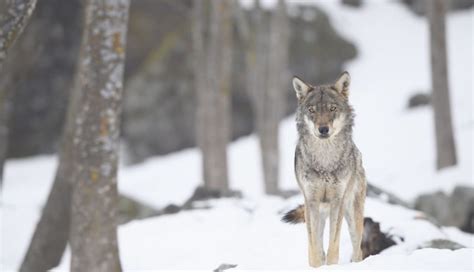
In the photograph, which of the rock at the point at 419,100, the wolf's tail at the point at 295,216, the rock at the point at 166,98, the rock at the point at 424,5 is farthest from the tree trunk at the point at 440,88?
the rock at the point at 424,5

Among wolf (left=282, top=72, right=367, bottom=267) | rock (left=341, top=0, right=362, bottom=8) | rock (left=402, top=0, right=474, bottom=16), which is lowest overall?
wolf (left=282, top=72, right=367, bottom=267)

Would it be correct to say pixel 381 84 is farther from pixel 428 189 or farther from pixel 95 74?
pixel 95 74

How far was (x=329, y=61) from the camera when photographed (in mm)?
29875

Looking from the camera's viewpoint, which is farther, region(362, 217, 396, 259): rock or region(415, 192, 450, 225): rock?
region(415, 192, 450, 225): rock

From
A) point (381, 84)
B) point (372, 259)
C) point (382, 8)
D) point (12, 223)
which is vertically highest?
point (382, 8)

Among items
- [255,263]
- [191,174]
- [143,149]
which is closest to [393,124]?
[191,174]

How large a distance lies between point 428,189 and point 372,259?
1047 centimetres

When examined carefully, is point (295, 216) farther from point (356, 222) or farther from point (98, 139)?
point (98, 139)

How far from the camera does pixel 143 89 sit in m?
26.3

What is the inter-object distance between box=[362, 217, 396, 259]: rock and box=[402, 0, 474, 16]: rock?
86.8ft

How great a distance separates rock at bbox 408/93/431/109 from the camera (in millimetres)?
25203

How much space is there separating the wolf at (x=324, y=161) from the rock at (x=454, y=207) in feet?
26.2

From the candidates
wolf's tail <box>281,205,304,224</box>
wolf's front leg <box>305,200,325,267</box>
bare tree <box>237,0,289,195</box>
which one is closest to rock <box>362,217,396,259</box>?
wolf's tail <box>281,205,304,224</box>

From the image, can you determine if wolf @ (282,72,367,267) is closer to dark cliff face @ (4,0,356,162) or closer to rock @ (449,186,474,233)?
rock @ (449,186,474,233)
